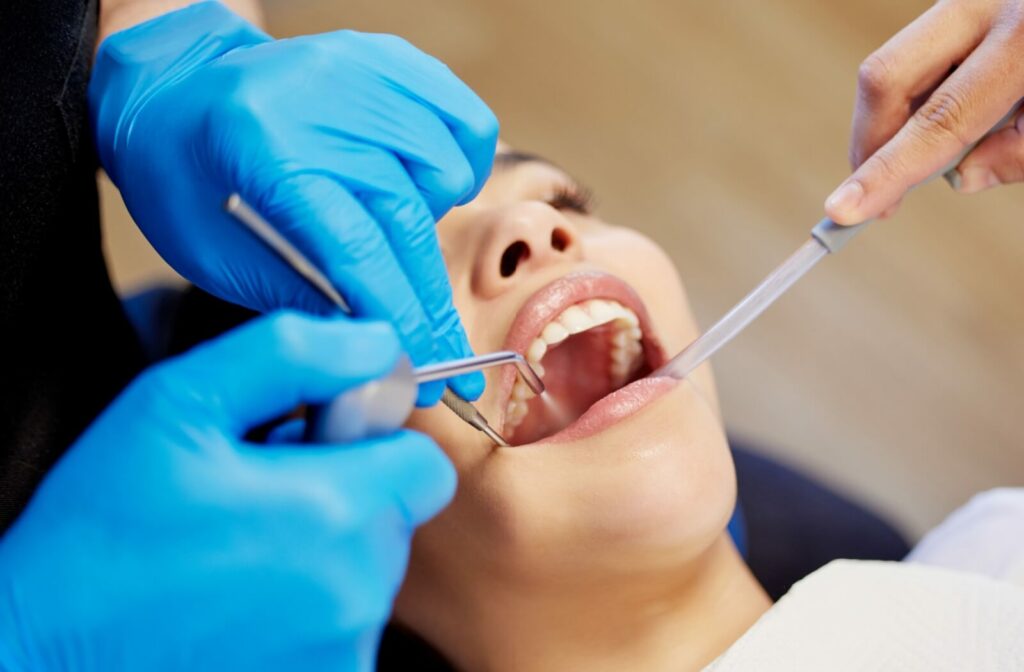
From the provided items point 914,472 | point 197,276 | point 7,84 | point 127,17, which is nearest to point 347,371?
point 197,276

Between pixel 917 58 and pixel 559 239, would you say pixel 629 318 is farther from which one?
pixel 917 58

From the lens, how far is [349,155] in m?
0.83

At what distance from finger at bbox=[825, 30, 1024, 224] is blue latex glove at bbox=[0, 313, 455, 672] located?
21.3 inches

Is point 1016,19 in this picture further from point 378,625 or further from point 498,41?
point 498,41

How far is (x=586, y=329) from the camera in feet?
3.63

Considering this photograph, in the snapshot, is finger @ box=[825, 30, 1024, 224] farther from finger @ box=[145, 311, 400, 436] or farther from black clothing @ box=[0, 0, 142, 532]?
black clothing @ box=[0, 0, 142, 532]

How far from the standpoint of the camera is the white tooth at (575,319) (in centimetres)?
102

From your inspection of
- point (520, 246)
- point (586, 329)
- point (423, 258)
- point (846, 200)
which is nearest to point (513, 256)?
point (520, 246)

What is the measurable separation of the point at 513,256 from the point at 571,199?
17 centimetres

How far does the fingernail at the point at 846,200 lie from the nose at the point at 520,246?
0.29 m

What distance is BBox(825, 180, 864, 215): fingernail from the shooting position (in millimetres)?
938

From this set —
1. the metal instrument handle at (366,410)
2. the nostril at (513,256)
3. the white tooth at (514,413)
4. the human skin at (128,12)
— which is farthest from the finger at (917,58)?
the human skin at (128,12)

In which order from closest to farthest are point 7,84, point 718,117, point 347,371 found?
point 347,371 < point 7,84 < point 718,117

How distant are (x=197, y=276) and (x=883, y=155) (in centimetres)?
70
